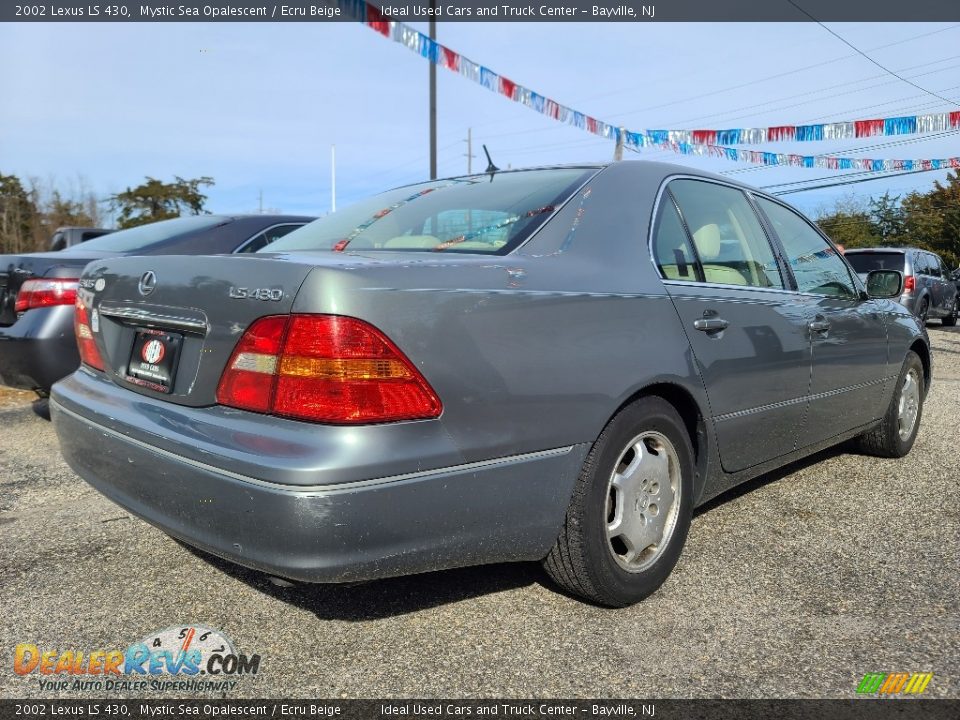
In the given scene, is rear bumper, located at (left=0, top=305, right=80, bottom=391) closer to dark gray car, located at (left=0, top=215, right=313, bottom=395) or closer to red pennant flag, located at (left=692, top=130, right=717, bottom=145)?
dark gray car, located at (left=0, top=215, right=313, bottom=395)

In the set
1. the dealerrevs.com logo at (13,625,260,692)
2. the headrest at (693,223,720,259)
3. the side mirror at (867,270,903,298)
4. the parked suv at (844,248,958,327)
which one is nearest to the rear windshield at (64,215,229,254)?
the dealerrevs.com logo at (13,625,260,692)

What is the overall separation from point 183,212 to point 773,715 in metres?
33.4

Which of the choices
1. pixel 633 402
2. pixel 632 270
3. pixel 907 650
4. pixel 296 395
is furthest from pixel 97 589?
pixel 907 650

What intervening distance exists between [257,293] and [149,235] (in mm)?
4182

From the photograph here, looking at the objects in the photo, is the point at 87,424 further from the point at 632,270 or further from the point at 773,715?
the point at 773,715

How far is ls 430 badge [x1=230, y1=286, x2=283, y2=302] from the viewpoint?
1875mm

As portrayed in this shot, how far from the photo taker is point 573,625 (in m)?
2.35

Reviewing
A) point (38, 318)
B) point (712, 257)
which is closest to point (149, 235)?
point (38, 318)

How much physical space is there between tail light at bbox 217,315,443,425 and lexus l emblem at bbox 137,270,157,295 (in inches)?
21.9

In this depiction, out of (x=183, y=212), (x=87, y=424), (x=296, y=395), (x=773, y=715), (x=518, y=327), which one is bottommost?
(x=773, y=715)

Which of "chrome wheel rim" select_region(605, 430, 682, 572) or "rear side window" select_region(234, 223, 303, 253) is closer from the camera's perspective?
"chrome wheel rim" select_region(605, 430, 682, 572)

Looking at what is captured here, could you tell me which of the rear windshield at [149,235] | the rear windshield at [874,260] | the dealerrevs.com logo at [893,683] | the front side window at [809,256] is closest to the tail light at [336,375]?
the dealerrevs.com logo at [893,683]

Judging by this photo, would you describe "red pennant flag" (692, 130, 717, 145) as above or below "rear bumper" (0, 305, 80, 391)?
above

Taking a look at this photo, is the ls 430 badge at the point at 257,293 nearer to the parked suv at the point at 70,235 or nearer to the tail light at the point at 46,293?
the tail light at the point at 46,293
